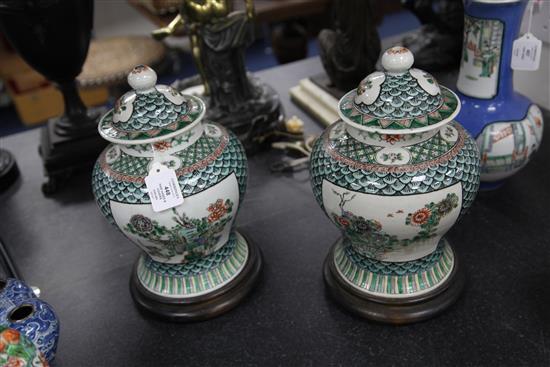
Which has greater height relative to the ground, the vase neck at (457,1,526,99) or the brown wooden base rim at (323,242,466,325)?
the vase neck at (457,1,526,99)

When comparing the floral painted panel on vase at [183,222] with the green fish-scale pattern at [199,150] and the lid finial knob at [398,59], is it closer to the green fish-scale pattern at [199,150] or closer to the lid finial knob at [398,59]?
the green fish-scale pattern at [199,150]

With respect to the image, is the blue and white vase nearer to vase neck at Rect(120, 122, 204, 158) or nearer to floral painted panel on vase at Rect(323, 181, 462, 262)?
vase neck at Rect(120, 122, 204, 158)

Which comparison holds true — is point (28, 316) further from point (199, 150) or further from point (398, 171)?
point (398, 171)

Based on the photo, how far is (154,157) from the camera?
91 cm

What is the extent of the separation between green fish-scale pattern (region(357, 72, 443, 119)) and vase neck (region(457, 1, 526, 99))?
35cm

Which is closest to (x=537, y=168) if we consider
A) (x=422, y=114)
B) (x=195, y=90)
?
(x=422, y=114)

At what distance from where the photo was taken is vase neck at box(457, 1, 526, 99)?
1068 millimetres

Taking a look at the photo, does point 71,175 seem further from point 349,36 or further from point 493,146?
point 493,146

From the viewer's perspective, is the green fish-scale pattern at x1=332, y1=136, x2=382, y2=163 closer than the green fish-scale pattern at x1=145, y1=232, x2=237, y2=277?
Yes

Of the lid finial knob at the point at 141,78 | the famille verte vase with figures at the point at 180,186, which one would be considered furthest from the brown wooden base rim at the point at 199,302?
the lid finial knob at the point at 141,78

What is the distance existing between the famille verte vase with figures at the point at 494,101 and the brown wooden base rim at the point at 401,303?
300 millimetres

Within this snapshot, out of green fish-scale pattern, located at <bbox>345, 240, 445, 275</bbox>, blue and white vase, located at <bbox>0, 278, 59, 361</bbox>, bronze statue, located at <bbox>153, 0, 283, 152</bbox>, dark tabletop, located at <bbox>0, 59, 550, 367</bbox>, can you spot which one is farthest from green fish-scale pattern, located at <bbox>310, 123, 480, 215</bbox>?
A: bronze statue, located at <bbox>153, 0, 283, 152</bbox>

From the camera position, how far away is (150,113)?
89 centimetres

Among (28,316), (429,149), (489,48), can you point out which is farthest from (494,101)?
(28,316)
